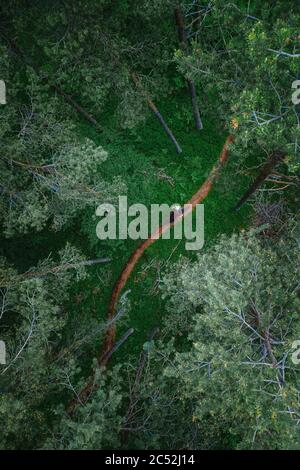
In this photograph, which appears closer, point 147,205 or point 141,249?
point 141,249

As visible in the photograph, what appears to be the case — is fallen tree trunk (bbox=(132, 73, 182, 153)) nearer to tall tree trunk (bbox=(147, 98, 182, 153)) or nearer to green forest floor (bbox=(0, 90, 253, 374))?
tall tree trunk (bbox=(147, 98, 182, 153))

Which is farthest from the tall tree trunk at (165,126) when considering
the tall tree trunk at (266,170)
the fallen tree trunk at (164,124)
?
the tall tree trunk at (266,170)

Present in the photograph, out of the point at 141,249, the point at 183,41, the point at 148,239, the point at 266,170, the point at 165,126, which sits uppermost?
the point at 183,41

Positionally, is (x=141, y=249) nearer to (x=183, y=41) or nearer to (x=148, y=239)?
(x=148, y=239)

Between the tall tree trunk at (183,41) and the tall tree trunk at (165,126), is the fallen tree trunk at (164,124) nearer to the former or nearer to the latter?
the tall tree trunk at (165,126)

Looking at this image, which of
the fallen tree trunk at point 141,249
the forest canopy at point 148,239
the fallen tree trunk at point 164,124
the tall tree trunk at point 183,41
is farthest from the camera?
the fallen tree trunk at point 164,124

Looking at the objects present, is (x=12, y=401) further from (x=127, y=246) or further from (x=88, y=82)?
(x=88, y=82)

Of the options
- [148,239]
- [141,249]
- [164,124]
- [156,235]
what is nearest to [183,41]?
[164,124]

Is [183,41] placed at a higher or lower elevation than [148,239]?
higher
